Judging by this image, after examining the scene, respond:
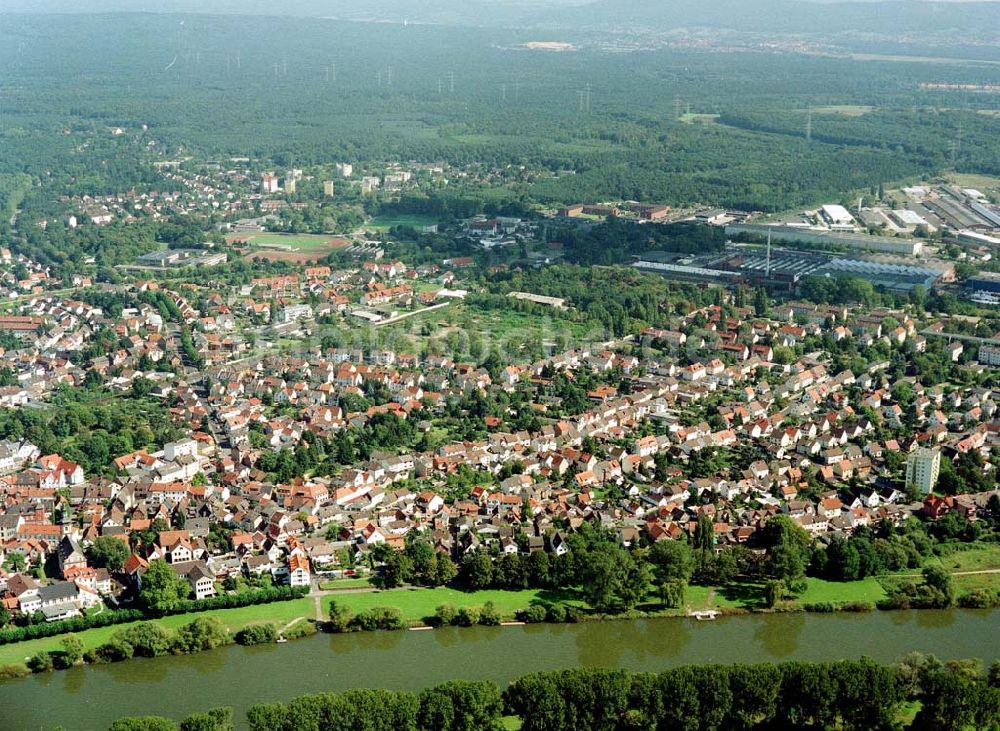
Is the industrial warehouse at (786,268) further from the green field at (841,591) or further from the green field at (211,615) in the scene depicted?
the green field at (211,615)

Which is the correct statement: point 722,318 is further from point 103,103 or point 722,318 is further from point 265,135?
point 103,103

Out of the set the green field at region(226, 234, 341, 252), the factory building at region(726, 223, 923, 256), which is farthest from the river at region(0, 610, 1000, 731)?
the green field at region(226, 234, 341, 252)

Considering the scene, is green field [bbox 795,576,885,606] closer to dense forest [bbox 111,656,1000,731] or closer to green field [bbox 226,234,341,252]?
dense forest [bbox 111,656,1000,731]

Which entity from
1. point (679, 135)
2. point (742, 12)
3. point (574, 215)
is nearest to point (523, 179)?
point (574, 215)

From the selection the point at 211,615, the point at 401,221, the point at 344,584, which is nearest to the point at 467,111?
the point at 401,221

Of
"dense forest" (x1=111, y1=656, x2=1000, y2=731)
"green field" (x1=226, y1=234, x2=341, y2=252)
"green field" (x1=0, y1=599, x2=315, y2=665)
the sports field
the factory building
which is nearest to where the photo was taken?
"dense forest" (x1=111, y1=656, x2=1000, y2=731)

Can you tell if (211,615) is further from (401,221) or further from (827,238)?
(401,221)
